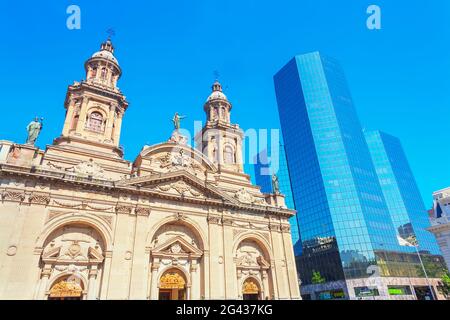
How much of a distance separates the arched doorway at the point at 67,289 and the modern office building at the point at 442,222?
38569mm

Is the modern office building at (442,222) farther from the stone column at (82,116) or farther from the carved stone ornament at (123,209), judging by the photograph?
the stone column at (82,116)

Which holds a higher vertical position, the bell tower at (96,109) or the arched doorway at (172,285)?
the bell tower at (96,109)

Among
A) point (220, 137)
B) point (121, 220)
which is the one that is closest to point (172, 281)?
point (121, 220)

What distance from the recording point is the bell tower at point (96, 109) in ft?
97.5

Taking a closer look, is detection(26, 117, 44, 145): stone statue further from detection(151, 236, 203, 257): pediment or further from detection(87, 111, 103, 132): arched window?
detection(151, 236, 203, 257): pediment

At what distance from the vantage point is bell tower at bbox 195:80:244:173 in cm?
3869

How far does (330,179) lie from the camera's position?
2653 inches

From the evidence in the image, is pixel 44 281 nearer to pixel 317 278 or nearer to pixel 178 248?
pixel 178 248

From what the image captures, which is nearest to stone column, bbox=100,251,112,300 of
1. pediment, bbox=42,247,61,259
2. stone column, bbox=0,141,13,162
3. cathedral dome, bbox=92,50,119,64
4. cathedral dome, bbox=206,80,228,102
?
pediment, bbox=42,247,61,259

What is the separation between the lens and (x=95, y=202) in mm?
23641

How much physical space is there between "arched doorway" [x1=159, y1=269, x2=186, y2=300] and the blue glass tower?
73.3 meters

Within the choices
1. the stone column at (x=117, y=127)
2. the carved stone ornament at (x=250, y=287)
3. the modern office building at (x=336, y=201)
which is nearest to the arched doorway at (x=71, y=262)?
the stone column at (x=117, y=127)
